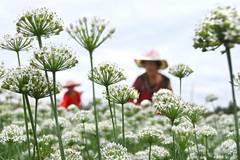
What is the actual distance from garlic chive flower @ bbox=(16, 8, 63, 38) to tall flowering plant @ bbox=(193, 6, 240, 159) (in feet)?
5.00

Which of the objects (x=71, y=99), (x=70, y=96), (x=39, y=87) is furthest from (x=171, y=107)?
(x=70, y=96)

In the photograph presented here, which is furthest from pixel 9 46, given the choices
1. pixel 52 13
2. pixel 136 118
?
pixel 136 118

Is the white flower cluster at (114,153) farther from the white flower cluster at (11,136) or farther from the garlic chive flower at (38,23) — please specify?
the white flower cluster at (11,136)

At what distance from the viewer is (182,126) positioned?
211 inches

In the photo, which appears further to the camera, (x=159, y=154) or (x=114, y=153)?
(x=159, y=154)

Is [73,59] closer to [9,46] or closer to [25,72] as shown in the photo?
[25,72]

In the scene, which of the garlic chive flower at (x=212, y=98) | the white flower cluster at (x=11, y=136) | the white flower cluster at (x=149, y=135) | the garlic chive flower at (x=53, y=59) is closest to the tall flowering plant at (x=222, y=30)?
the garlic chive flower at (x=53, y=59)

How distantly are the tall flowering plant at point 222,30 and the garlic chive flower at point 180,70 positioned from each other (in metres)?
3.25

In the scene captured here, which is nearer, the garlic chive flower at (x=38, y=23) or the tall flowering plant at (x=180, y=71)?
the garlic chive flower at (x=38, y=23)

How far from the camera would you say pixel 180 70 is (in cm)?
647

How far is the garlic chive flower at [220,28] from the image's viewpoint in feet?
9.27

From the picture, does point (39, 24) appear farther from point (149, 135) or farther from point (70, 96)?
point (70, 96)

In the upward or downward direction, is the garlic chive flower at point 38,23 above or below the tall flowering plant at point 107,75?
above

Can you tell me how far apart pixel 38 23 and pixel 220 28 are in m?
1.79
